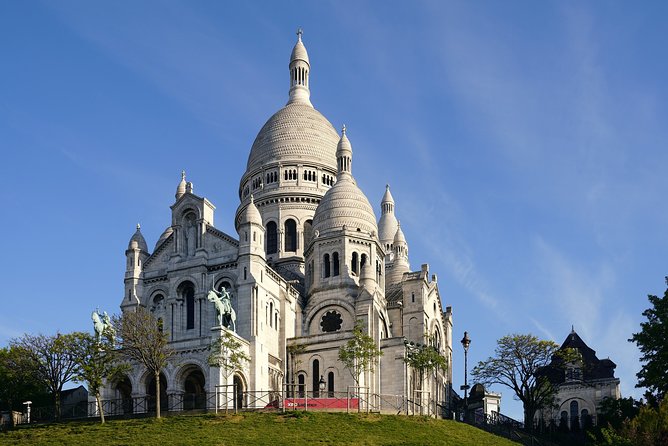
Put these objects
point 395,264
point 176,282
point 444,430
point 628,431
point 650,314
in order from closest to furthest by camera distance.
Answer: point 628,431
point 444,430
point 650,314
point 176,282
point 395,264

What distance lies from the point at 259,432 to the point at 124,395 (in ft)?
75.9

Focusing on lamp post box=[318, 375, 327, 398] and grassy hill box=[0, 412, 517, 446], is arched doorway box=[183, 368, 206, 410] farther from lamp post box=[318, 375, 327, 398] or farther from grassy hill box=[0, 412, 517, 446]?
lamp post box=[318, 375, 327, 398]

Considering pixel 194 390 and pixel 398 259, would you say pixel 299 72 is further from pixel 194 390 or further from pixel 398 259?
pixel 194 390

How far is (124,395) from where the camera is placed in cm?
8506

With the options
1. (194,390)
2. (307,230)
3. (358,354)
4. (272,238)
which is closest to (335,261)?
(307,230)

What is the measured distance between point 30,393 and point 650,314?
5144 centimetres

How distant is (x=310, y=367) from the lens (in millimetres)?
89188

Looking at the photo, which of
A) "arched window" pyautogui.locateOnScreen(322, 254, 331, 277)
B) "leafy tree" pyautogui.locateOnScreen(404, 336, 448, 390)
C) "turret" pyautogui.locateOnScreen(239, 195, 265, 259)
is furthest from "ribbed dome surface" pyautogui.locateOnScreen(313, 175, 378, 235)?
"leafy tree" pyautogui.locateOnScreen(404, 336, 448, 390)

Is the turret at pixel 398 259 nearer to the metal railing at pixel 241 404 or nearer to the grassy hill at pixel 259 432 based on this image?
the metal railing at pixel 241 404

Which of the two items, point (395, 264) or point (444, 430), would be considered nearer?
point (444, 430)

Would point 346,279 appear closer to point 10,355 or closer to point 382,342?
point 382,342

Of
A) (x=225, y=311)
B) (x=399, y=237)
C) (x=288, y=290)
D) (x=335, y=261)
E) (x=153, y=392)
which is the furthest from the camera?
(x=399, y=237)

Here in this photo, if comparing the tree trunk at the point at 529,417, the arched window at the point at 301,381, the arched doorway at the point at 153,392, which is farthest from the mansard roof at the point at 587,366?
the arched doorway at the point at 153,392

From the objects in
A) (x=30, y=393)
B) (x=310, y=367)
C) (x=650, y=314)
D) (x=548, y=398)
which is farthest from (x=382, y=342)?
(x=30, y=393)
